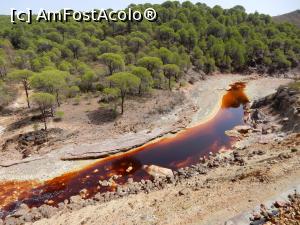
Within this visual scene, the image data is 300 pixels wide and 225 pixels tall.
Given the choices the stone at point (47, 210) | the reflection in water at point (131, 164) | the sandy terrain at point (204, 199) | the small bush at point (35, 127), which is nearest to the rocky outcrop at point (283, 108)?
the reflection in water at point (131, 164)

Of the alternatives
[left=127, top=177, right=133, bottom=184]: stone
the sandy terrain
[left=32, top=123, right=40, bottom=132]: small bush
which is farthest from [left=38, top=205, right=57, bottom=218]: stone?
[left=32, top=123, right=40, bottom=132]: small bush

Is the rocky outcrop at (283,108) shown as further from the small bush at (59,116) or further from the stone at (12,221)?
the stone at (12,221)

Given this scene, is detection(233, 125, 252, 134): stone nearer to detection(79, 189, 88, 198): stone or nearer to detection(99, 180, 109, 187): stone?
detection(99, 180, 109, 187): stone

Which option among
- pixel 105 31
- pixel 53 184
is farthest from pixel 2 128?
pixel 105 31

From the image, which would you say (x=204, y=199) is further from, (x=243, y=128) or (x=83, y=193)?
(x=243, y=128)

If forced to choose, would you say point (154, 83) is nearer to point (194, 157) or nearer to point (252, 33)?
point (194, 157)

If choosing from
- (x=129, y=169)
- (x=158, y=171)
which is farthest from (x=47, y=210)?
(x=158, y=171)
